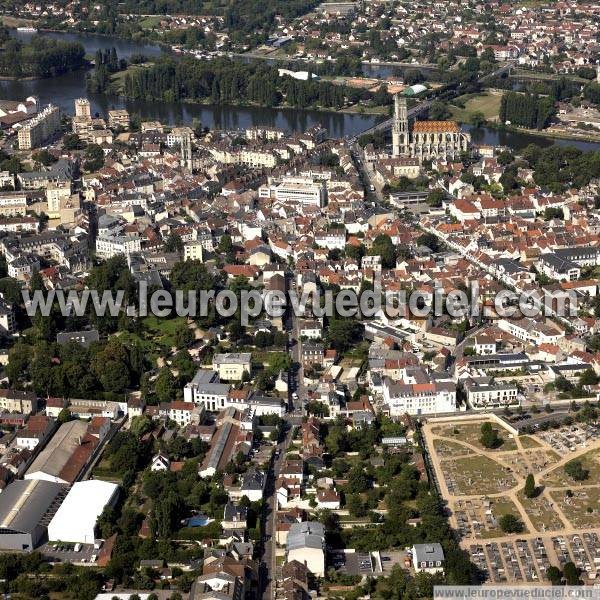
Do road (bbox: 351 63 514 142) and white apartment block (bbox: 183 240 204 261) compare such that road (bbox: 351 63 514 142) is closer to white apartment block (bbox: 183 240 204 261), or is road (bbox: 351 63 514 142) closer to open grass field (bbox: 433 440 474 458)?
white apartment block (bbox: 183 240 204 261)

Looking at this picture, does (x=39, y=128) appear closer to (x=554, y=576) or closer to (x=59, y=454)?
(x=59, y=454)

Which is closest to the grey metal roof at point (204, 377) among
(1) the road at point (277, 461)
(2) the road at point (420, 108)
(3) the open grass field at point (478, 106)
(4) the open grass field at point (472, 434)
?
(1) the road at point (277, 461)

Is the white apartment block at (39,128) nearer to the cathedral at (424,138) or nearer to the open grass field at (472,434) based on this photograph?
the cathedral at (424,138)

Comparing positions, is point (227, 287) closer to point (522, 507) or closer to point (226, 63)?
point (522, 507)

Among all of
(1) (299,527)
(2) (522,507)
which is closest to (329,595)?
(1) (299,527)

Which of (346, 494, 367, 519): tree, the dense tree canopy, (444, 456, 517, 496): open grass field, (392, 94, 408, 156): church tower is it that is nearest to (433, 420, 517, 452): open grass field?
(444, 456, 517, 496): open grass field

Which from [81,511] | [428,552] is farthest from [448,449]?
[81,511]
